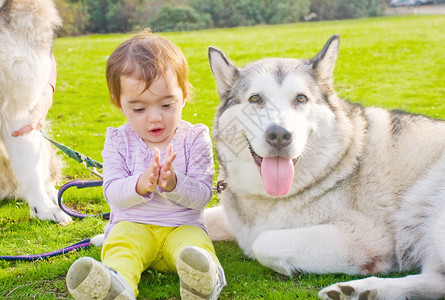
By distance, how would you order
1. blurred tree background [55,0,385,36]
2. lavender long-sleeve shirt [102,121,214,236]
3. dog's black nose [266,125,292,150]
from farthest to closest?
blurred tree background [55,0,385,36] < lavender long-sleeve shirt [102,121,214,236] < dog's black nose [266,125,292,150]

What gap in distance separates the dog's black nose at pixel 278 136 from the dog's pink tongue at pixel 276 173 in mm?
153

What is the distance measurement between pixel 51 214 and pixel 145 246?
67.8 inches

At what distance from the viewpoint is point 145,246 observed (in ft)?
9.92

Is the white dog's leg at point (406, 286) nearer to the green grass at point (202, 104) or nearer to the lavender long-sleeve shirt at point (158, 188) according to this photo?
the green grass at point (202, 104)

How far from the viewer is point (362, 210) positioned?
3119 millimetres

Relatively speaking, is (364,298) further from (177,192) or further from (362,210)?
(177,192)

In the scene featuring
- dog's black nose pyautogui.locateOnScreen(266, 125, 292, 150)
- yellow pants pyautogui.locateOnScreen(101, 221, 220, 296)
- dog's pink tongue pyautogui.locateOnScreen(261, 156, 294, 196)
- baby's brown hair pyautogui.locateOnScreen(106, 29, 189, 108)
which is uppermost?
baby's brown hair pyautogui.locateOnScreen(106, 29, 189, 108)

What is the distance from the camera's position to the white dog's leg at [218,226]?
3.75 meters

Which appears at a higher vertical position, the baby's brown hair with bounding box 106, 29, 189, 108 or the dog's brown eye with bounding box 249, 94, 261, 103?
the baby's brown hair with bounding box 106, 29, 189, 108

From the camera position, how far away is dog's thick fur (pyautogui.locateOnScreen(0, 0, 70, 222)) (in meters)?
4.19

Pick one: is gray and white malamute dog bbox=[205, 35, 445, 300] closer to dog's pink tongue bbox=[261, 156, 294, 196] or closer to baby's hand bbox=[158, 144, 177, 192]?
dog's pink tongue bbox=[261, 156, 294, 196]

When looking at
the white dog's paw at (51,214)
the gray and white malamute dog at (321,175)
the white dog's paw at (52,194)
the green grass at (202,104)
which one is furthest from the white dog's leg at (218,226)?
the white dog's paw at (52,194)

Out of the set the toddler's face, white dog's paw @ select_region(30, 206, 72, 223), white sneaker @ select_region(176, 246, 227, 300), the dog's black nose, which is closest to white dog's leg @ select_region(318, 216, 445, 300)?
white sneaker @ select_region(176, 246, 227, 300)

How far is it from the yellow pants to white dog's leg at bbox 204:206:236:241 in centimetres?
56
